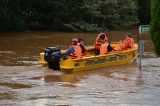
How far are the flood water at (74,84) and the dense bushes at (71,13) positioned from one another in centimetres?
1434

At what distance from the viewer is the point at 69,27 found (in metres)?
40.8

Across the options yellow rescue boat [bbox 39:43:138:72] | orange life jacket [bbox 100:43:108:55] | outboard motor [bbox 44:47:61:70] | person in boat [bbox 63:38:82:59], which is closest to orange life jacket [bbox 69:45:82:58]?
person in boat [bbox 63:38:82:59]

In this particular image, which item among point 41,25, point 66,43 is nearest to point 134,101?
point 66,43

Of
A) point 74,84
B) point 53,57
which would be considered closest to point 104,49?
point 53,57

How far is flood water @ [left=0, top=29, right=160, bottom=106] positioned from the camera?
1409cm

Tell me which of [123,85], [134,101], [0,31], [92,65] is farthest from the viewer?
[0,31]

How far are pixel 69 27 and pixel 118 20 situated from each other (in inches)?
201

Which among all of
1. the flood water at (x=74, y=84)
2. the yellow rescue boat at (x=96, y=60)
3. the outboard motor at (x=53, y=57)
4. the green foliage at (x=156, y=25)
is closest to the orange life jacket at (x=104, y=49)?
the yellow rescue boat at (x=96, y=60)

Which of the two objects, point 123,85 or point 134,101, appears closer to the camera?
point 134,101

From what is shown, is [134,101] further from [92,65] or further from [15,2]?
[15,2]

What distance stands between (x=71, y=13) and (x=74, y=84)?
82.1 ft

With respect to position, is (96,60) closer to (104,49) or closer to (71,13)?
(104,49)

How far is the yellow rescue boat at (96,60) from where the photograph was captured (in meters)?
19.8

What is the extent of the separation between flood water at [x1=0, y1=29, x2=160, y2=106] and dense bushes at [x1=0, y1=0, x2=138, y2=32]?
14.3 meters
